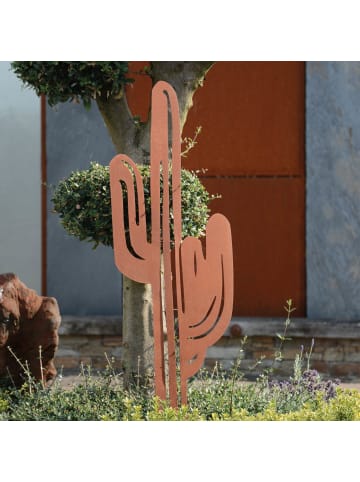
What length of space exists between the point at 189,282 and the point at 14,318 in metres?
1.55

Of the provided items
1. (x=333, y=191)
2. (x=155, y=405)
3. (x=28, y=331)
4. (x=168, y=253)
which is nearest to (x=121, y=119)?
(x=168, y=253)

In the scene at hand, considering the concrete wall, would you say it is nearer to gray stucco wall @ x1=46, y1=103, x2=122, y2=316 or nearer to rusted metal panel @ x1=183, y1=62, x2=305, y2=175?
gray stucco wall @ x1=46, y1=103, x2=122, y2=316

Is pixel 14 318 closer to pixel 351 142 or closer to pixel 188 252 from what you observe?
pixel 188 252

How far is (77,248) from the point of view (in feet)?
33.6

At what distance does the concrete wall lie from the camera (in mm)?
10281

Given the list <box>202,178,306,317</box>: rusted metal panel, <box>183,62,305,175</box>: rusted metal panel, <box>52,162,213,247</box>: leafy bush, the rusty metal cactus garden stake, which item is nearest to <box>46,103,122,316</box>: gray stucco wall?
<box>183,62,305,175</box>: rusted metal panel

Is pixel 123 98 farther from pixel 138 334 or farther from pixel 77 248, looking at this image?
pixel 77 248

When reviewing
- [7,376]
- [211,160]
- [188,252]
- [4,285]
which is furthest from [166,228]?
[211,160]

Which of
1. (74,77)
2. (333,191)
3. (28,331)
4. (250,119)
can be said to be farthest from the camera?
(250,119)

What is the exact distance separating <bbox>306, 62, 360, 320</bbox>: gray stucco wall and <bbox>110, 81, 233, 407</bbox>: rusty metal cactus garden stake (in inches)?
144

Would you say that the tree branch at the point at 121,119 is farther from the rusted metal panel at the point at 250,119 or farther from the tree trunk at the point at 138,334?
the rusted metal panel at the point at 250,119

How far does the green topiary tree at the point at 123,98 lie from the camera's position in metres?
6.81

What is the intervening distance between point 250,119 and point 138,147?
318 centimetres

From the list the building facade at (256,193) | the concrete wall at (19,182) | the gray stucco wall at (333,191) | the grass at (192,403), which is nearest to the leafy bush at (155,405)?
the grass at (192,403)
